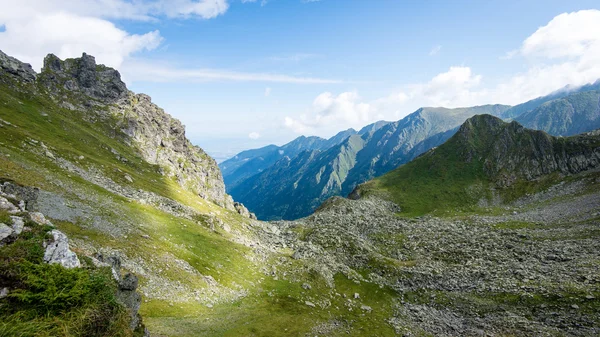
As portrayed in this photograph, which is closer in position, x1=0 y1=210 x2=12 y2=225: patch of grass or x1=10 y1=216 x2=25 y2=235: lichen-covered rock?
x1=0 y1=210 x2=12 y2=225: patch of grass

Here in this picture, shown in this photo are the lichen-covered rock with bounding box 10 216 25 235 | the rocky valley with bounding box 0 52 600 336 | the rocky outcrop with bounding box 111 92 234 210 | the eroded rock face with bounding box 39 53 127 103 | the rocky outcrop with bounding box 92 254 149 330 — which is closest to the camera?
the rocky valley with bounding box 0 52 600 336

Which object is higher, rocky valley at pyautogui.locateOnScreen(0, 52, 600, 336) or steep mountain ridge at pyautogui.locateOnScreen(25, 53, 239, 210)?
steep mountain ridge at pyautogui.locateOnScreen(25, 53, 239, 210)

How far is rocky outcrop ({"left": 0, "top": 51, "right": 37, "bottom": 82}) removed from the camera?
119 metres

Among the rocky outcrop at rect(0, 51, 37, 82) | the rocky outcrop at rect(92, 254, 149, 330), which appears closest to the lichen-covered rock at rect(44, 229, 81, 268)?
the rocky outcrop at rect(92, 254, 149, 330)

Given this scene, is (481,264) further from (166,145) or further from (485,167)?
(166,145)

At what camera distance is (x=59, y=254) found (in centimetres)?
1755

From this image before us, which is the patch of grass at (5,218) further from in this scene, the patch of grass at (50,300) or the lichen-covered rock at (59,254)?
the lichen-covered rock at (59,254)

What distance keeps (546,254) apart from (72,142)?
127 metres

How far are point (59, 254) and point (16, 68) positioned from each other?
501 ft

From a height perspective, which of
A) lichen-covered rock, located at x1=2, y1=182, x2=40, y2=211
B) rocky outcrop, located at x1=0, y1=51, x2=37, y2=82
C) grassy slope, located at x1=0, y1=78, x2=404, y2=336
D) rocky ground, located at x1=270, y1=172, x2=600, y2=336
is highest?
rocky outcrop, located at x1=0, y1=51, x2=37, y2=82

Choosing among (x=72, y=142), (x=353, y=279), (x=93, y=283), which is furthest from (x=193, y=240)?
(x=72, y=142)

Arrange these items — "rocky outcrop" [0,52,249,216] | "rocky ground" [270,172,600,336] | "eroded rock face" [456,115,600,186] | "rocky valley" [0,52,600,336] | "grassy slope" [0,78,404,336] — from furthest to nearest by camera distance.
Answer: "eroded rock face" [456,115,600,186] → "rocky outcrop" [0,52,249,216] → "rocky ground" [270,172,600,336] → "grassy slope" [0,78,404,336] → "rocky valley" [0,52,600,336]

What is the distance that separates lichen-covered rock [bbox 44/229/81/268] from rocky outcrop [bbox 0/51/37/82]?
146417mm

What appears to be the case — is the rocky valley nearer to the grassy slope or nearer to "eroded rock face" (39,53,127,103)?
the grassy slope
